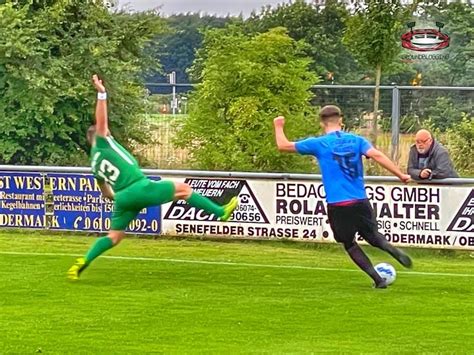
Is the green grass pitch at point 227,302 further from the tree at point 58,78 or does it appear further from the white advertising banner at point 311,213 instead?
the tree at point 58,78

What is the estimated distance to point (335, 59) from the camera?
114 feet

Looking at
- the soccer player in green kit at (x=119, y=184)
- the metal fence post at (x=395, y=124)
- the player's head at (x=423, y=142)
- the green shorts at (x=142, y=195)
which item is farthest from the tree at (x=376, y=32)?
the green shorts at (x=142, y=195)

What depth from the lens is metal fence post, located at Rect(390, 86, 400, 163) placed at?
2406cm

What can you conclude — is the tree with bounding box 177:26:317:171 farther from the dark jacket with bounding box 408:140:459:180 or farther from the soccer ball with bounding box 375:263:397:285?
the soccer ball with bounding box 375:263:397:285

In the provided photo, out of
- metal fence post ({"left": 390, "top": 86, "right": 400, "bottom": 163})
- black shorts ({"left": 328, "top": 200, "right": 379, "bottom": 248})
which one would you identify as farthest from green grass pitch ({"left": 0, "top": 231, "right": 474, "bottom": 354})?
metal fence post ({"left": 390, "top": 86, "right": 400, "bottom": 163})

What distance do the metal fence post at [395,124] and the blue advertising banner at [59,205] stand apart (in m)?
9.27

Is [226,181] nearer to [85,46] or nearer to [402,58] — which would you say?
[85,46]

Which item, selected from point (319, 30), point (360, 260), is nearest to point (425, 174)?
point (360, 260)

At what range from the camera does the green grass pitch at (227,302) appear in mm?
9070

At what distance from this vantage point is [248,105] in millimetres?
20172

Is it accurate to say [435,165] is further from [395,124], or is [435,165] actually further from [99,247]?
[395,124]

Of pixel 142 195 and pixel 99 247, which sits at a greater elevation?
pixel 142 195

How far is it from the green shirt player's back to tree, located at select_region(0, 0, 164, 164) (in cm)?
1007

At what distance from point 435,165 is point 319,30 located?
21.3 meters
